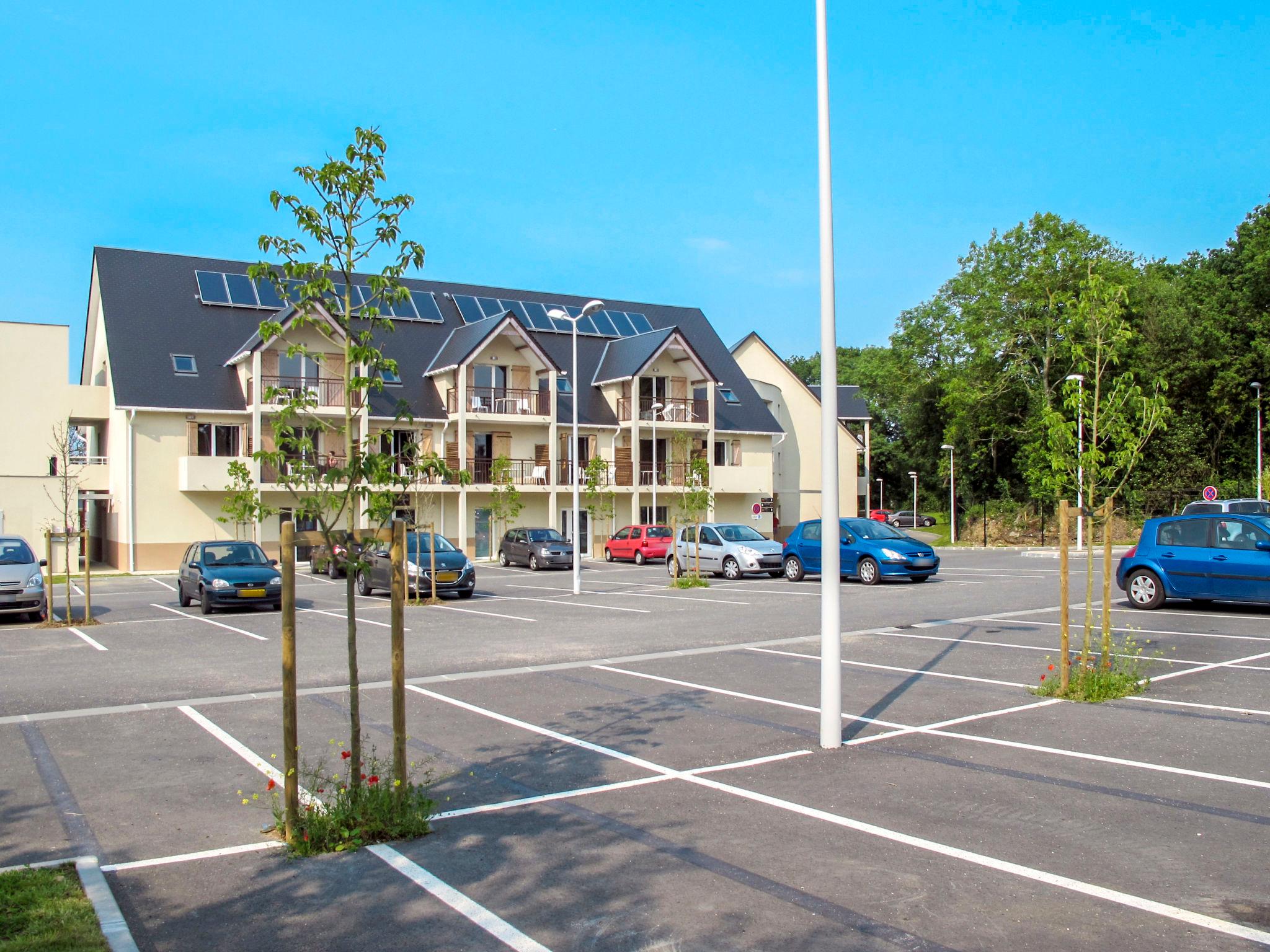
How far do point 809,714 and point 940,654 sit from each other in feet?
13.9

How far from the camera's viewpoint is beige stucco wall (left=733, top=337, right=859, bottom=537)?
56594 millimetres

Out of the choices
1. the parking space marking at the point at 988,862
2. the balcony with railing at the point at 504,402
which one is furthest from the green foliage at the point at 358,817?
the balcony with railing at the point at 504,402

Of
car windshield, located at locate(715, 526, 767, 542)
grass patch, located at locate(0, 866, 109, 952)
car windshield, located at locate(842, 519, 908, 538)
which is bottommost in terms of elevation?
grass patch, located at locate(0, 866, 109, 952)

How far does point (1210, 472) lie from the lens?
50.6 m

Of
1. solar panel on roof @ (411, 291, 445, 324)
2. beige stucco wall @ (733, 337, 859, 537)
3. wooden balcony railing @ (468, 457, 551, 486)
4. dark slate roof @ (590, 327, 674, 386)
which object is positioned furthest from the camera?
beige stucco wall @ (733, 337, 859, 537)

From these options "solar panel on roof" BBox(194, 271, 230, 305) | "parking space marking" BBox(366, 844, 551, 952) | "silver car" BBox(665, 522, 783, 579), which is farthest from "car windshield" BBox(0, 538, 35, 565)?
"solar panel on roof" BBox(194, 271, 230, 305)

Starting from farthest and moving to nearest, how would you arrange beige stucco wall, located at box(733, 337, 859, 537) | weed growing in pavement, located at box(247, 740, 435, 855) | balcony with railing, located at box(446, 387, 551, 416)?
1. beige stucco wall, located at box(733, 337, 859, 537)
2. balcony with railing, located at box(446, 387, 551, 416)
3. weed growing in pavement, located at box(247, 740, 435, 855)

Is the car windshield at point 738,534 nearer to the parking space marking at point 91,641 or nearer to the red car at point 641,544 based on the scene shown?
the red car at point 641,544

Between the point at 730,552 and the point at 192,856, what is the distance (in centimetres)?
2448

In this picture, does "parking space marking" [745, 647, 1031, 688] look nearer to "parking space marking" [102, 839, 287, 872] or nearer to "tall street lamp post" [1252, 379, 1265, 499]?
"parking space marking" [102, 839, 287, 872]

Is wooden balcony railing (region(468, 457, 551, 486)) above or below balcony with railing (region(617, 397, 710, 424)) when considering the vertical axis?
below

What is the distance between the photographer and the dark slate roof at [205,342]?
38.9 m

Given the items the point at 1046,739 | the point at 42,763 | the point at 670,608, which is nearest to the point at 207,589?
the point at 670,608

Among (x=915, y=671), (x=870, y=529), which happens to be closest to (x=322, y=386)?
(x=870, y=529)
